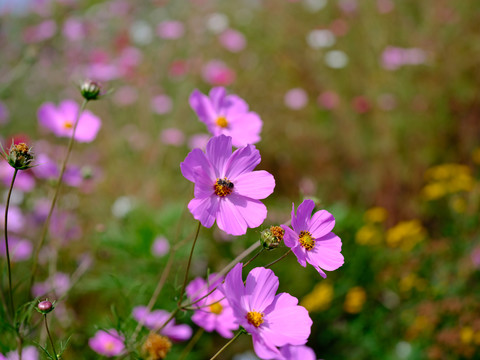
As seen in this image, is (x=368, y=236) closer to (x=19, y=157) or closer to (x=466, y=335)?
(x=466, y=335)

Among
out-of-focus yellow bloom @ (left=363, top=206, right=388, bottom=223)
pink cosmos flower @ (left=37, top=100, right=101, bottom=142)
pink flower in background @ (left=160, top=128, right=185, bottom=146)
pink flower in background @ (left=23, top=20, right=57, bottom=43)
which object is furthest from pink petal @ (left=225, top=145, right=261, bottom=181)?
pink flower in background @ (left=23, top=20, right=57, bottom=43)

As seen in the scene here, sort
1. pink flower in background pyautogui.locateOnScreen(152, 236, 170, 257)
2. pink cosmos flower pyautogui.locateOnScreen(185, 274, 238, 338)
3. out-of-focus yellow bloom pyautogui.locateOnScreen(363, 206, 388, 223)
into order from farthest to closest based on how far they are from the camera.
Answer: out-of-focus yellow bloom pyautogui.locateOnScreen(363, 206, 388, 223)
pink flower in background pyautogui.locateOnScreen(152, 236, 170, 257)
pink cosmos flower pyautogui.locateOnScreen(185, 274, 238, 338)

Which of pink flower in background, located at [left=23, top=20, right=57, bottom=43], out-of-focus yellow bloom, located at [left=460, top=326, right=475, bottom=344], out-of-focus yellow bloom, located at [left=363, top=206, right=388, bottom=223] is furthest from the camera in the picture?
pink flower in background, located at [left=23, top=20, right=57, bottom=43]

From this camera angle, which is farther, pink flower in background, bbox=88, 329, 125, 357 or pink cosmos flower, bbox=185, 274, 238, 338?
pink flower in background, bbox=88, 329, 125, 357

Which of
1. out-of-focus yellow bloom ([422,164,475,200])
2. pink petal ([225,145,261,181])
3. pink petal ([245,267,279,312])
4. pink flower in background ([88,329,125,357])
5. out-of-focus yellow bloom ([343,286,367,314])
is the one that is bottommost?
out-of-focus yellow bloom ([343,286,367,314])

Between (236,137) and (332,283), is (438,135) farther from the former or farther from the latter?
(236,137)

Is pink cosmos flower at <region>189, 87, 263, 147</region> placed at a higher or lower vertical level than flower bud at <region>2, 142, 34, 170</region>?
lower

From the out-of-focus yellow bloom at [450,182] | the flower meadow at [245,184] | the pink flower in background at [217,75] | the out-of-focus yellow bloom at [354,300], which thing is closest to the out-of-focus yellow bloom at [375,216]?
the flower meadow at [245,184]

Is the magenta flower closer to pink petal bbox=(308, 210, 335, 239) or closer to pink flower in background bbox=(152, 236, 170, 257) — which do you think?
pink petal bbox=(308, 210, 335, 239)
